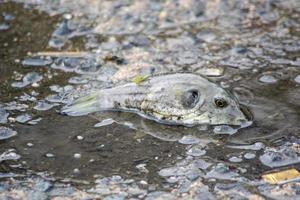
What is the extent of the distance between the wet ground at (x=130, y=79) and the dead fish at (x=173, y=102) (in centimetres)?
7

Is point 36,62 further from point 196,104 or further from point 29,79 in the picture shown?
point 196,104

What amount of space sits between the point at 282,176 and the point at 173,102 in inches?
35.6

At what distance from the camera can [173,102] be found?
4.11m

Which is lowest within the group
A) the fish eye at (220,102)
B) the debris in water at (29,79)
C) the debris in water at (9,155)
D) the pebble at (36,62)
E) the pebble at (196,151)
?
the pebble at (196,151)

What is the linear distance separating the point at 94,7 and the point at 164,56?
1.21 metres

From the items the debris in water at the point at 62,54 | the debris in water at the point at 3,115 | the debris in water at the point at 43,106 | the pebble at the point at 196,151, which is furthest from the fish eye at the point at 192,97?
the debris in water at the point at 62,54

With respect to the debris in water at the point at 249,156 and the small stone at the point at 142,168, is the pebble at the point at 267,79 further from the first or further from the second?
the small stone at the point at 142,168

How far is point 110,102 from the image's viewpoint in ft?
14.0

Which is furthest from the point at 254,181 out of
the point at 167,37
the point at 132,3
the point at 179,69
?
the point at 132,3

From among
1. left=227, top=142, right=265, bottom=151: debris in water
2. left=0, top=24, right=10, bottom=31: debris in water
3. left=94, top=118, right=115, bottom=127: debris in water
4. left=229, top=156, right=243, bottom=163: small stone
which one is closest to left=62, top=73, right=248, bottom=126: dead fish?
left=94, top=118, right=115, bottom=127: debris in water

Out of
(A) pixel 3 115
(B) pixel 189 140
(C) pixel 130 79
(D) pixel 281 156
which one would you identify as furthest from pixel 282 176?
(A) pixel 3 115

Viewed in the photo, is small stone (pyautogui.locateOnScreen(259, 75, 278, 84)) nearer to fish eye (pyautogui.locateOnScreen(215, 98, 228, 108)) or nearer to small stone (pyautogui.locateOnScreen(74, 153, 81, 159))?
fish eye (pyautogui.locateOnScreen(215, 98, 228, 108))

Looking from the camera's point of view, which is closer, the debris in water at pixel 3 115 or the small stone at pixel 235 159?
the small stone at pixel 235 159

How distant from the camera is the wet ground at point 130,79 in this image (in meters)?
3.62
